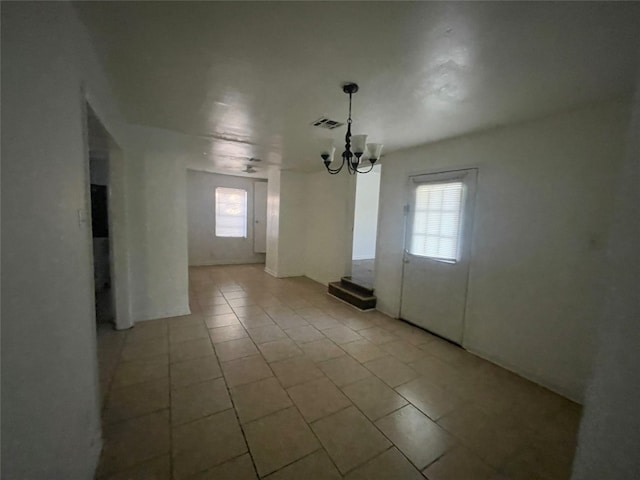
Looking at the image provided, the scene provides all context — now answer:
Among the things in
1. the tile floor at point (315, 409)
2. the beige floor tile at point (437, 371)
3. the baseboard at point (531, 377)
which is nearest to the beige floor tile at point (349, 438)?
the tile floor at point (315, 409)

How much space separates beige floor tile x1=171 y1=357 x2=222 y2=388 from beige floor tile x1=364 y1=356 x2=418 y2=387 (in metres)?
1.42

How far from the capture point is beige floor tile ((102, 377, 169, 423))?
180 centimetres

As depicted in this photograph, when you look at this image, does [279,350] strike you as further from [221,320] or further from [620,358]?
[620,358]

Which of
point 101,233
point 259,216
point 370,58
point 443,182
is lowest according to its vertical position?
point 101,233

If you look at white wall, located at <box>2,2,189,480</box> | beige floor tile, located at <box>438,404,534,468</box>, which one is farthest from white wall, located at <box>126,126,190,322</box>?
beige floor tile, located at <box>438,404,534,468</box>

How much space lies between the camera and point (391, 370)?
2.44 metres

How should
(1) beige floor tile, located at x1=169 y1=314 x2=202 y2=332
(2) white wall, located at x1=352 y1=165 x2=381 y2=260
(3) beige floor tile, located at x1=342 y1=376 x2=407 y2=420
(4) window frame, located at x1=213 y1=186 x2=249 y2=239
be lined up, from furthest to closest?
(2) white wall, located at x1=352 y1=165 x2=381 y2=260
(4) window frame, located at x1=213 y1=186 x2=249 y2=239
(1) beige floor tile, located at x1=169 y1=314 x2=202 y2=332
(3) beige floor tile, located at x1=342 y1=376 x2=407 y2=420

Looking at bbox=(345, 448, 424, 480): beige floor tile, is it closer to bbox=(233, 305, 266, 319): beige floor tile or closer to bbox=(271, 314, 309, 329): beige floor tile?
bbox=(271, 314, 309, 329): beige floor tile

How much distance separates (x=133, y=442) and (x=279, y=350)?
1332 mm

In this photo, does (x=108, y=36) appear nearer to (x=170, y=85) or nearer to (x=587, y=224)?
(x=170, y=85)

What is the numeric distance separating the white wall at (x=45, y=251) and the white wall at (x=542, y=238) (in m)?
3.14

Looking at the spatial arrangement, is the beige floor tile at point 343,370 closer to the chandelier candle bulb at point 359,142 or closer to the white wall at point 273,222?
the chandelier candle bulb at point 359,142

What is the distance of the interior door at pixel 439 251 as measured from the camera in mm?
2838

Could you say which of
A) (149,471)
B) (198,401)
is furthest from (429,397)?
(149,471)
